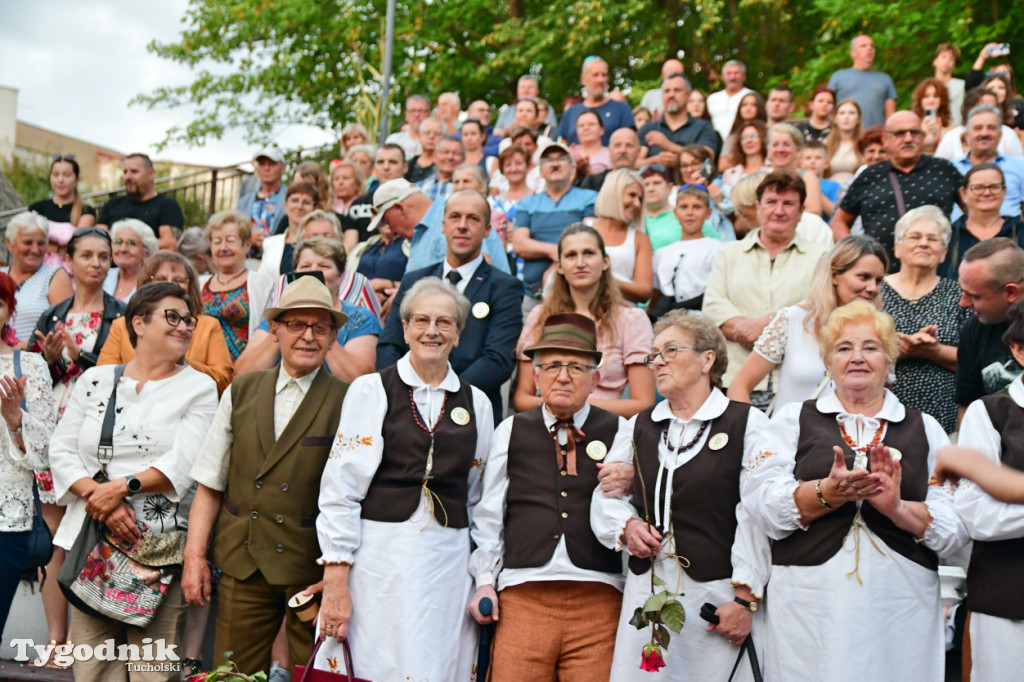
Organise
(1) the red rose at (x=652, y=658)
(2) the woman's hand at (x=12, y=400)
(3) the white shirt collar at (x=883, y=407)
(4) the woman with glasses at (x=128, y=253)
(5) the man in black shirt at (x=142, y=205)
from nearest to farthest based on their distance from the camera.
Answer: (1) the red rose at (x=652, y=658) < (3) the white shirt collar at (x=883, y=407) < (2) the woman's hand at (x=12, y=400) < (4) the woman with glasses at (x=128, y=253) < (5) the man in black shirt at (x=142, y=205)

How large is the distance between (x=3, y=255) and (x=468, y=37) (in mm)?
10448

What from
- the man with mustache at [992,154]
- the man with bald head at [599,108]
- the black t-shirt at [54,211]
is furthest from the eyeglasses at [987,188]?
the black t-shirt at [54,211]

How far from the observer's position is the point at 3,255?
991 centimetres

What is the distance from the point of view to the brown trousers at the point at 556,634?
387cm

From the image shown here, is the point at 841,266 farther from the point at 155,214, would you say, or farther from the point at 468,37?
the point at 468,37

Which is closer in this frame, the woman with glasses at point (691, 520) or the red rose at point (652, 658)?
the red rose at point (652, 658)

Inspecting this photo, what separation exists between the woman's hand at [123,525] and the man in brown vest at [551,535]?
144 centimetres

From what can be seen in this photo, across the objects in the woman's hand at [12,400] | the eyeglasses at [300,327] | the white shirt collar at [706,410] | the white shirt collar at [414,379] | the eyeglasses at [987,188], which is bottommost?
the woman's hand at [12,400]

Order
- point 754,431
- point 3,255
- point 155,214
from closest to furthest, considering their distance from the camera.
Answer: point 754,431 < point 155,214 < point 3,255

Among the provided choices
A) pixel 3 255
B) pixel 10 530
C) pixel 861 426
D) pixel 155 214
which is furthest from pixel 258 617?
pixel 3 255

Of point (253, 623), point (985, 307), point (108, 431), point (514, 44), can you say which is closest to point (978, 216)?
point (985, 307)

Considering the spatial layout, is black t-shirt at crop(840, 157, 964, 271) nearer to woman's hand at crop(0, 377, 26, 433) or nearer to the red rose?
the red rose

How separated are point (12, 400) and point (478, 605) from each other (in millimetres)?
2178

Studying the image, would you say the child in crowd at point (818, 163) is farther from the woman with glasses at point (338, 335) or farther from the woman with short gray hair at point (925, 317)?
the woman with glasses at point (338, 335)
